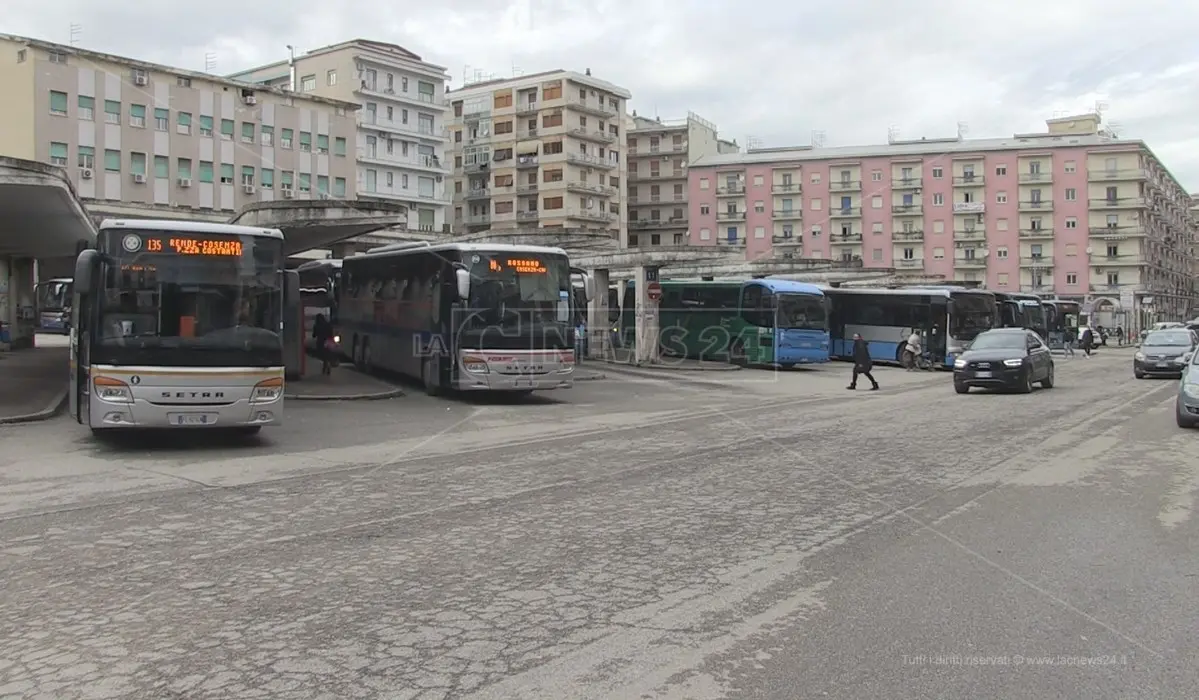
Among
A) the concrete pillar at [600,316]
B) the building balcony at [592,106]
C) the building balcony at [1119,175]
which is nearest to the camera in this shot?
the concrete pillar at [600,316]

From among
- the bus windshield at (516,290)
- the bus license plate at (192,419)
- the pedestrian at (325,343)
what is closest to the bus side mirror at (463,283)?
the bus windshield at (516,290)

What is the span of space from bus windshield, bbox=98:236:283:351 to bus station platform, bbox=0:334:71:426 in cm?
506

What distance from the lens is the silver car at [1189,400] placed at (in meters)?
15.6

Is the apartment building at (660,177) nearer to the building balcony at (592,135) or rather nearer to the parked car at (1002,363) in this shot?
the building balcony at (592,135)

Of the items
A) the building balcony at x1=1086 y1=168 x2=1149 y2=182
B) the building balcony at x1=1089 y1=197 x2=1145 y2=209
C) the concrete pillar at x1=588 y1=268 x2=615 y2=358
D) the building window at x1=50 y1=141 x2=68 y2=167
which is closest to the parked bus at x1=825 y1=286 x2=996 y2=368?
the concrete pillar at x1=588 y1=268 x2=615 y2=358

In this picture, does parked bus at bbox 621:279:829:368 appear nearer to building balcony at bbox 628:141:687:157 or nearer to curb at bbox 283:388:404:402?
curb at bbox 283:388:404:402

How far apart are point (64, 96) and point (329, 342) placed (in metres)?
44.8

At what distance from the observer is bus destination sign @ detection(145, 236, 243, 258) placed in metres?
13.3

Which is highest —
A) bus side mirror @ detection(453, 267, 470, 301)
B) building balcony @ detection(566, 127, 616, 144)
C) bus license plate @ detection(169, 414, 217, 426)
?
building balcony @ detection(566, 127, 616, 144)

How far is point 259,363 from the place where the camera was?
13500 mm

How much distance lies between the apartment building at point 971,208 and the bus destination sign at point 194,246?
78401 mm

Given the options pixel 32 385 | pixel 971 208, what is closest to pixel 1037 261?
pixel 971 208

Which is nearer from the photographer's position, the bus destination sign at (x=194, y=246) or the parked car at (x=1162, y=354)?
the bus destination sign at (x=194, y=246)

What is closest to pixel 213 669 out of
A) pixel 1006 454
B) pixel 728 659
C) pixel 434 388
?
pixel 728 659
